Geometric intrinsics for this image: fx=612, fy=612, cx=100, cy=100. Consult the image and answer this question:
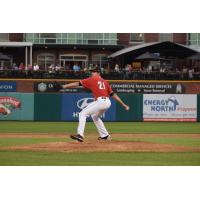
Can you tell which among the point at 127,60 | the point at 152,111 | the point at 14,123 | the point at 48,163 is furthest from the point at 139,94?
the point at 48,163

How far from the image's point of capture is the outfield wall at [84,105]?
79.2 feet

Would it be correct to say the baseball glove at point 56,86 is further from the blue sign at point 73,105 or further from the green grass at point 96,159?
the green grass at point 96,159

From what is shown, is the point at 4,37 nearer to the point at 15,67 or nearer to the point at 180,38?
the point at 15,67

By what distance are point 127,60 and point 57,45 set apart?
11.5 ft

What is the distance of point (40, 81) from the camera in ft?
88.2

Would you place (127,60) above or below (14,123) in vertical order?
above

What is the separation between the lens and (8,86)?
26.9m

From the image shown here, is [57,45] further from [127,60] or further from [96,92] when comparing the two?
[96,92]

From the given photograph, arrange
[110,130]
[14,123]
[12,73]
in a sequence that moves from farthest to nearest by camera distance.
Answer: [12,73] < [14,123] < [110,130]

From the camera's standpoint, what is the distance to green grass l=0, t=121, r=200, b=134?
19.9m

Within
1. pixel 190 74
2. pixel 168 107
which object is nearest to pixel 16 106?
pixel 168 107

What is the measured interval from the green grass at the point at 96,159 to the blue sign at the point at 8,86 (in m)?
13.7

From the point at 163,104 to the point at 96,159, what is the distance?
1283cm

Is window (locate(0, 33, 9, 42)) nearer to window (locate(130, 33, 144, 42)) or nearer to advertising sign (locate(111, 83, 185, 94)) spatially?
advertising sign (locate(111, 83, 185, 94))
